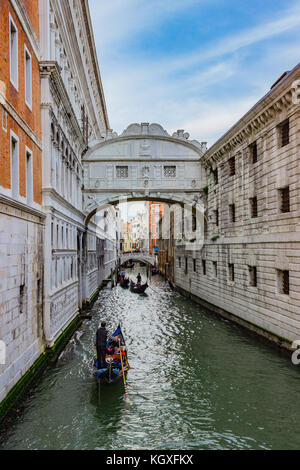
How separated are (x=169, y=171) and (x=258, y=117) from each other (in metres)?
7.36

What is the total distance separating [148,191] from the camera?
62.9 ft

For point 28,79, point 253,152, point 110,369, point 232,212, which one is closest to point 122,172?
point 232,212

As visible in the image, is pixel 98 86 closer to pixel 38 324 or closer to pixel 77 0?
pixel 77 0

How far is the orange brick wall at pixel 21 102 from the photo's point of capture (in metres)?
6.84

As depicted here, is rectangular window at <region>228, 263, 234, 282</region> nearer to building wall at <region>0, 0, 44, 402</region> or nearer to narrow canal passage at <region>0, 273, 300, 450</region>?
narrow canal passage at <region>0, 273, 300, 450</region>

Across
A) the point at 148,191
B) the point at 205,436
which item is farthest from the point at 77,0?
the point at 205,436

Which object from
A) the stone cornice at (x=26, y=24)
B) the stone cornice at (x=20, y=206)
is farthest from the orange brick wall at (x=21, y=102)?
the stone cornice at (x=20, y=206)

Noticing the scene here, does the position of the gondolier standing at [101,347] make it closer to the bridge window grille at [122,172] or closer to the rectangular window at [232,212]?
the rectangular window at [232,212]

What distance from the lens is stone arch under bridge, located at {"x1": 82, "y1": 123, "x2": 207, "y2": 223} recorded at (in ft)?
62.6

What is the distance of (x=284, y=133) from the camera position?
11.5 m

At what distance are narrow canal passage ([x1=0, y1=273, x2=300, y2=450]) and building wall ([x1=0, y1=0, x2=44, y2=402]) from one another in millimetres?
925

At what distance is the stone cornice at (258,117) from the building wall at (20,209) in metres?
6.36

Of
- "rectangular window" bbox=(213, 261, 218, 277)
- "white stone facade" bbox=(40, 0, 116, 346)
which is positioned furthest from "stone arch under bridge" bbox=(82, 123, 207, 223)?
"rectangular window" bbox=(213, 261, 218, 277)

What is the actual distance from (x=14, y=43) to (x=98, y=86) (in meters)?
23.8
